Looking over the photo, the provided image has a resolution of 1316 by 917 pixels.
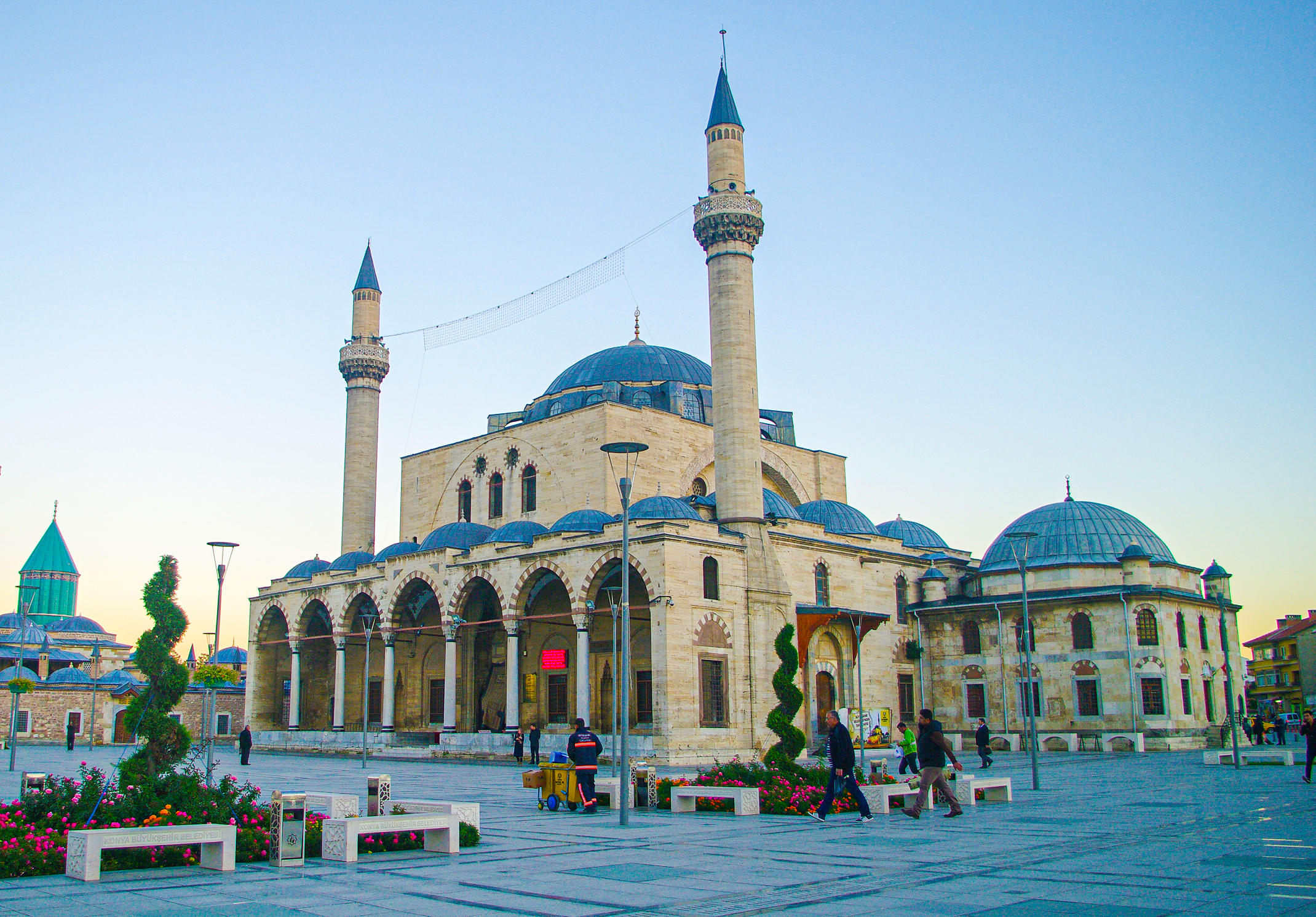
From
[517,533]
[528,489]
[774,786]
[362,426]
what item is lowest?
[774,786]

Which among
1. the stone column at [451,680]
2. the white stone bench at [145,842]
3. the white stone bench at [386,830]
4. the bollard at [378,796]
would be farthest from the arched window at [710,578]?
the white stone bench at [145,842]

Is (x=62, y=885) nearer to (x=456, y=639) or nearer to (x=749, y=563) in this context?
(x=749, y=563)

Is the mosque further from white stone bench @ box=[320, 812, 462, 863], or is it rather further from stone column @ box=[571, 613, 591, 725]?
white stone bench @ box=[320, 812, 462, 863]

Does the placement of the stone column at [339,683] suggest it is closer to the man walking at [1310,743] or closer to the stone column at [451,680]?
the stone column at [451,680]

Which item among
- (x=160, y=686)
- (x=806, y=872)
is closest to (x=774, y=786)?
(x=806, y=872)

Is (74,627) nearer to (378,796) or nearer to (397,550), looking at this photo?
(397,550)

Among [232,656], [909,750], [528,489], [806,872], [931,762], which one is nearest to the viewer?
[806,872]

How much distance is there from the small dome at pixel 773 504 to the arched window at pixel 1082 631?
9.32 m

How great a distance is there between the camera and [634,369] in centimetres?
4262

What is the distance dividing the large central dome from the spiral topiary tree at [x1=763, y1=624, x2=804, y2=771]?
22477 mm

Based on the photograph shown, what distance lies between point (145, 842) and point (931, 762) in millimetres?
8712

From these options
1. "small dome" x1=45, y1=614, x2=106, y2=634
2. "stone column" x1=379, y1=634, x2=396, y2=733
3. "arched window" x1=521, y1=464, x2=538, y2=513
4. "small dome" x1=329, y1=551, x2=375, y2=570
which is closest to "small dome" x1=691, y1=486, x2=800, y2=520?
"arched window" x1=521, y1=464, x2=538, y2=513

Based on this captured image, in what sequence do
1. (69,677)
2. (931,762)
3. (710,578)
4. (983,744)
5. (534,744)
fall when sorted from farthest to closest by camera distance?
(69,677) < (710,578) < (534,744) < (983,744) < (931,762)

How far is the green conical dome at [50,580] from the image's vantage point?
242 feet
